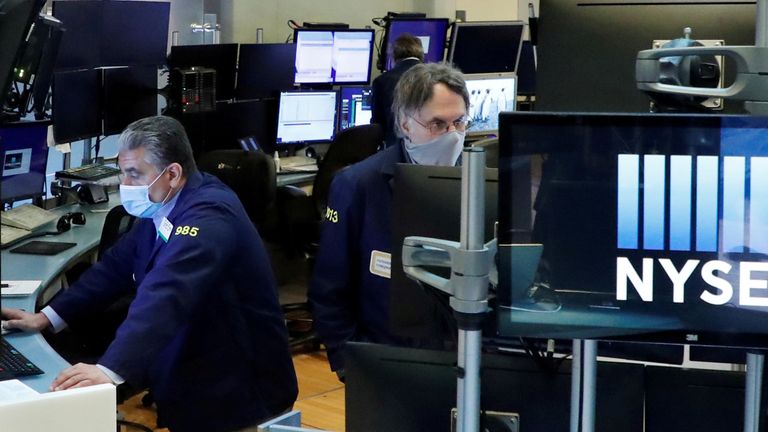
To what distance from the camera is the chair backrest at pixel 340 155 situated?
18.9 feet

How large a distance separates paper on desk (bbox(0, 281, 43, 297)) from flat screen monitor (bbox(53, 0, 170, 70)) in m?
1.55

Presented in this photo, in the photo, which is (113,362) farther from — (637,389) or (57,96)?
(57,96)

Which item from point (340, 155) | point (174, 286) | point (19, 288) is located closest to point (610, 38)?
point (174, 286)

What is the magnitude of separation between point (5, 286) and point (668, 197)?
2.63 metres

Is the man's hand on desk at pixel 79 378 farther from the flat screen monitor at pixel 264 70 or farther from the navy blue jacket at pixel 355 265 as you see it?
the flat screen monitor at pixel 264 70

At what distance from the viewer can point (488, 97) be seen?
679 cm

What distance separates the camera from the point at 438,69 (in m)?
2.65

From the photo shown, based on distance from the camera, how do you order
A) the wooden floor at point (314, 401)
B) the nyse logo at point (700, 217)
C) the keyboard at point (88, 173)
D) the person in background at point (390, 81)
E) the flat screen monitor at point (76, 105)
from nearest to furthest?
the nyse logo at point (700, 217)
the wooden floor at point (314, 401)
the flat screen monitor at point (76, 105)
the keyboard at point (88, 173)
the person in background at point (390, 81)

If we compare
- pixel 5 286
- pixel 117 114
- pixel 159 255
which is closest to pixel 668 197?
pixel 159 255

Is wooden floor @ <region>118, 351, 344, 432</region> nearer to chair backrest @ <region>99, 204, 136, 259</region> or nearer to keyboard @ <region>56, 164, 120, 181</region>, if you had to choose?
chair backrest @ <region>99, 204, 136, 259</region>

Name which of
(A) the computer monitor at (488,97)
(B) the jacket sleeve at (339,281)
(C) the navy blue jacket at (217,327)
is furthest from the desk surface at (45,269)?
(A) the computer monitor at (488,97)

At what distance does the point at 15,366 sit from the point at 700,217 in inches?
72.1

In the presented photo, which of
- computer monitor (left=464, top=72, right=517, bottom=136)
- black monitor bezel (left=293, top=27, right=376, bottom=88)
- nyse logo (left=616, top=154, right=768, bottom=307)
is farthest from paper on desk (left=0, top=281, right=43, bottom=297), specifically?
computer monitor (left=464, top=72, right=517, bottom=136)

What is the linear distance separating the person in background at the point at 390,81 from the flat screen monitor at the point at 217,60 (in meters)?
0.93
